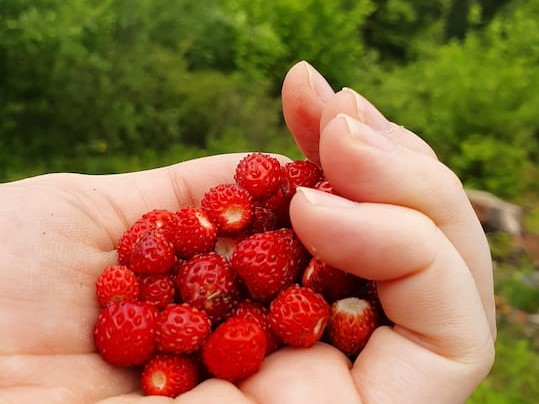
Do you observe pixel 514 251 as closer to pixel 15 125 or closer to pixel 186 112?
pixel 186 112

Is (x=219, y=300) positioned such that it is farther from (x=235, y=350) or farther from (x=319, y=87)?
(x=319, y=87)

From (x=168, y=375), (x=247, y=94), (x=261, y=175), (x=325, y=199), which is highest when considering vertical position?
(x=325, y=199)

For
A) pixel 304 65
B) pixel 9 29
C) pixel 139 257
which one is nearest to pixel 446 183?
pixel 304 65

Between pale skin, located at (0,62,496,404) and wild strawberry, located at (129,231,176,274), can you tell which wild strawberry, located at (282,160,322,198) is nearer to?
pale skin, located at (0,62,496,404)

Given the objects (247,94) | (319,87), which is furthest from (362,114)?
(247,94)

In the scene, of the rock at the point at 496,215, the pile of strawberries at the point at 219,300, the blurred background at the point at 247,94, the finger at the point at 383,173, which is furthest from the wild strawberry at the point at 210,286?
the rock at the point at 496,215

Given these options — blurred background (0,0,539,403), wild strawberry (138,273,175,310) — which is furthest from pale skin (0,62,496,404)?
blurred background (0,0,539,403)
